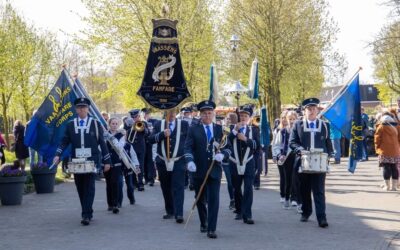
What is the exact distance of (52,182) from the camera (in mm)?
15422

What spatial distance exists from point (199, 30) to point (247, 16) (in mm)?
4227

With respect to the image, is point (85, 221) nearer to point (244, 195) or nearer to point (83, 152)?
point (83, 152)

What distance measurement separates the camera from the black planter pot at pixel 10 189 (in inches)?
513

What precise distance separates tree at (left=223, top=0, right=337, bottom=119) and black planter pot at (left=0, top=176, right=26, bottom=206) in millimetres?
23395

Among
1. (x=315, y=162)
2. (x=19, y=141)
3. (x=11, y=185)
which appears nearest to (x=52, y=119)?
(x=11, y=185)

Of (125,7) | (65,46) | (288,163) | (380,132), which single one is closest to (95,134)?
(288,163)

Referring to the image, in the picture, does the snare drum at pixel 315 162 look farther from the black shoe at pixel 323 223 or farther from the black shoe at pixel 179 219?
the black shoe at pixel 179 219

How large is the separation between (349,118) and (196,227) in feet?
13.5

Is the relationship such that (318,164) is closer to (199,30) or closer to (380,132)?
(380,132)

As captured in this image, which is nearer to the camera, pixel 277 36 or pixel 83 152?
pixel 83 152

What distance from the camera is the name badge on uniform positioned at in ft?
34.8

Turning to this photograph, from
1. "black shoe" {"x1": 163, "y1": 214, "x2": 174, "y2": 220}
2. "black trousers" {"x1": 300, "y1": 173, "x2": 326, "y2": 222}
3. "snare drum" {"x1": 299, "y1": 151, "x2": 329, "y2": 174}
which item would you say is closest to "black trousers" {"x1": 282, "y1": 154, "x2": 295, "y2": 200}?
"black trousers" {"x1": 300, "y1": 173, "x2": 326, "y2": 222}

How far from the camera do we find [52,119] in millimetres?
13086

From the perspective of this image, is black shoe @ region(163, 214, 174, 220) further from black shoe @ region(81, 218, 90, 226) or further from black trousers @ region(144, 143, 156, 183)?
black trousers @ region(144, 143, 156, 183)
